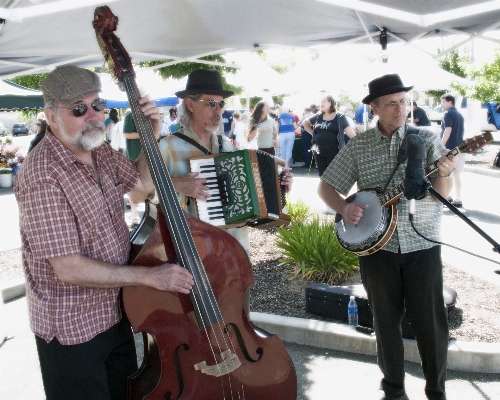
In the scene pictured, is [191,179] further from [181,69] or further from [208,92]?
[181,69]

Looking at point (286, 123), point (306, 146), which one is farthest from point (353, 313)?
point (306, 146)

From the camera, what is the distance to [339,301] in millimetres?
4816

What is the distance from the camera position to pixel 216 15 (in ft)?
15.2

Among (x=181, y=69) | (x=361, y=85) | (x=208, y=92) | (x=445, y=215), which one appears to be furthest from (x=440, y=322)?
(x=181, y=69)

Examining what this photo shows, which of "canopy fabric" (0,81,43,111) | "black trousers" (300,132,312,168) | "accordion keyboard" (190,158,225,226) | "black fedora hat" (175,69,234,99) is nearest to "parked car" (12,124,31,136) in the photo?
"black trousers" (300,132,312,168)

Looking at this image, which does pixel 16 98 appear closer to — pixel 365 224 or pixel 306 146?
pixel 306 146

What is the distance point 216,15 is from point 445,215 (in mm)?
6281

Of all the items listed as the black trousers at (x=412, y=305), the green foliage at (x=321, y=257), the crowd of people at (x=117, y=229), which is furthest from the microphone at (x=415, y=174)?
the green foliage at (x=321, y=257)

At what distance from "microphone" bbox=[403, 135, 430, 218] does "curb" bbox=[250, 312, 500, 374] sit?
2.19 m

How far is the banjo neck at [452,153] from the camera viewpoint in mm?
2807

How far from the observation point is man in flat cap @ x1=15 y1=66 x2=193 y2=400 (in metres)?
2.07

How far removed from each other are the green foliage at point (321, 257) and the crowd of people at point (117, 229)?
2.28 m

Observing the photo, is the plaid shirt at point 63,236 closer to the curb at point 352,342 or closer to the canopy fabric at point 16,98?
the curb at point 352,342

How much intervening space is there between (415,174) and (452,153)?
54 centimetres
